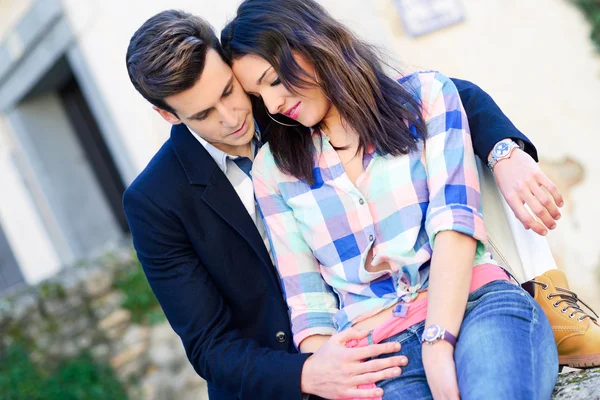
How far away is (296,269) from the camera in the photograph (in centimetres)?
204

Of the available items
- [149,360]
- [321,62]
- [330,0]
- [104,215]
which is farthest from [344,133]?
[104,215]

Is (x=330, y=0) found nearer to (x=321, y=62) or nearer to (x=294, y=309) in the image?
(x=321, y=62)

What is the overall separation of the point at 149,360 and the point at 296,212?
11.2 ft

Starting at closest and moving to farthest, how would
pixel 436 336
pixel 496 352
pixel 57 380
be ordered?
pixel 496 352 → pixel 436 336 → pixel 57 380

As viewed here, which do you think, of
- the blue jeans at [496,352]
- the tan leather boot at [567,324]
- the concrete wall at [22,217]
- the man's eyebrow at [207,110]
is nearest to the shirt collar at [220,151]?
the man's eyebrow at [207,110]

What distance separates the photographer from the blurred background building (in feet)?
13.7

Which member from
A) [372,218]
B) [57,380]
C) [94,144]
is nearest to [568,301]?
[372,218]

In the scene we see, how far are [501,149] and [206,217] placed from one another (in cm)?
91

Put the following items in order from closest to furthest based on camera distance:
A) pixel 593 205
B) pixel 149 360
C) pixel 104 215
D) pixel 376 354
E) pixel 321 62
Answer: pixel 376 354 < pixel 321 62 < pixel 593 205 < pixel 149 360 < pixel 104 215

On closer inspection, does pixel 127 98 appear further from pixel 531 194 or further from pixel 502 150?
pixel 531 194

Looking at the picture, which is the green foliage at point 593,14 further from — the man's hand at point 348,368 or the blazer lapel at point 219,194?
the man's hand at point 348,368

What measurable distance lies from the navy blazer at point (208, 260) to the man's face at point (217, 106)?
11cm

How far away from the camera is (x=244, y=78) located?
210 cm

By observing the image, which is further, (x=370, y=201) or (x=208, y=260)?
(x=208, y=260)
